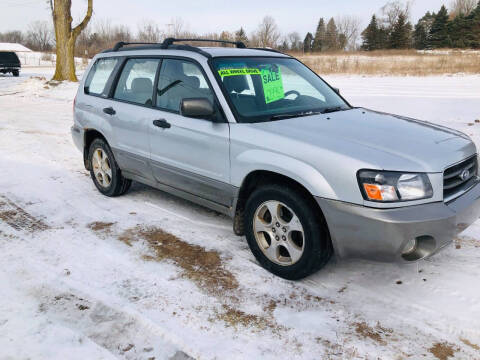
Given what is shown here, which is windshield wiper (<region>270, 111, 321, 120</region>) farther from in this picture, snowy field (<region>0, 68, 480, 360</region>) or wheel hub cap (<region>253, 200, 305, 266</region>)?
snowy field (<region>0, 68, 480, 360</region>)

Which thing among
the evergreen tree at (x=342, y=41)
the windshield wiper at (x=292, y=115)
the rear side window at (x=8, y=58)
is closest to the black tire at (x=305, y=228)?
the windshield wiper at (x=292, y=115)

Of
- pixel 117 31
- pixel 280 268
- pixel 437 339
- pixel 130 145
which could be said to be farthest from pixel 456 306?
pixel 117 31

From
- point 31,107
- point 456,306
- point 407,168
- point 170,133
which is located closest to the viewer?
point 407,168

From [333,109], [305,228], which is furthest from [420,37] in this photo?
[305,228]

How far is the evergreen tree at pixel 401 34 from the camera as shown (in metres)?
75.9

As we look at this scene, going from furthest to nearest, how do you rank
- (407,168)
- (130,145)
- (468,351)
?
1. (130,145)
2. (407,168)
3. (468,351)

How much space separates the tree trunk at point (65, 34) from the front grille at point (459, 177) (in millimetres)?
19428

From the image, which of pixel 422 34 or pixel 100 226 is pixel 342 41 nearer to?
pixel 422 34

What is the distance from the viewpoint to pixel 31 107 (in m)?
13.4

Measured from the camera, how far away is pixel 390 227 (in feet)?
8.91

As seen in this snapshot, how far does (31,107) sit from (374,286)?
510 inches

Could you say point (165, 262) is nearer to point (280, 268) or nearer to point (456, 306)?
point (280, 268)

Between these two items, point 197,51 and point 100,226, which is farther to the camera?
point 100,226

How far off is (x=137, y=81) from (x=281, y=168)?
2296 mm
